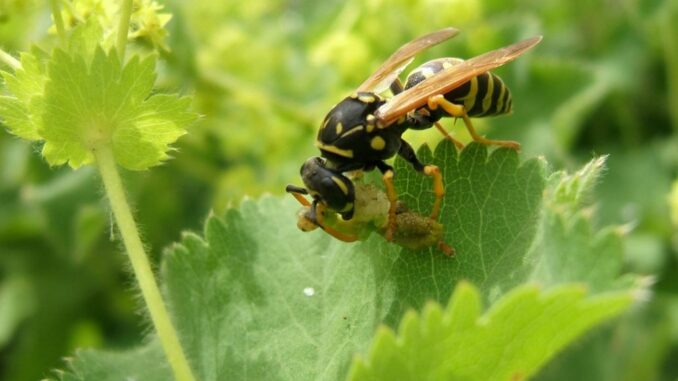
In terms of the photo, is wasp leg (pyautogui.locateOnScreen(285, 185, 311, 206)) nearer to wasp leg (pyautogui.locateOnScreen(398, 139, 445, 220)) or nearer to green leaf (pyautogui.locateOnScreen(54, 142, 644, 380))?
green leaf (pyautogui.locateOnScreen(54, 142, 644, 380))

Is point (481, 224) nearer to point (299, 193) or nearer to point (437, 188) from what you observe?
point (437, 188)

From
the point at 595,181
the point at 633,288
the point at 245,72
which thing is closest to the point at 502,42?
the point at 245,72

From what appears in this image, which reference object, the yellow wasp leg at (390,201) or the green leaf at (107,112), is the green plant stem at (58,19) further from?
the yellow wasp leg at (390,201)

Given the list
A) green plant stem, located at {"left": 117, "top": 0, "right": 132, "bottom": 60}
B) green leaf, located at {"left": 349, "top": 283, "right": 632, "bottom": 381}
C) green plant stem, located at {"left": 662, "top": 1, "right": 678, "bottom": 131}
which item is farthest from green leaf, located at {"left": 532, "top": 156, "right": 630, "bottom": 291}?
green plant stem, located at {"left": 662, "top": 1, "right": 678, "bottom": 131}

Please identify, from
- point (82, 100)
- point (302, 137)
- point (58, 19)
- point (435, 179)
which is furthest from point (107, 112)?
point (302, 137)

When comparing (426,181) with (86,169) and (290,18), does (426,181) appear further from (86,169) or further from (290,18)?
(290,18)

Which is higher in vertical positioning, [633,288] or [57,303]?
[57,303]
